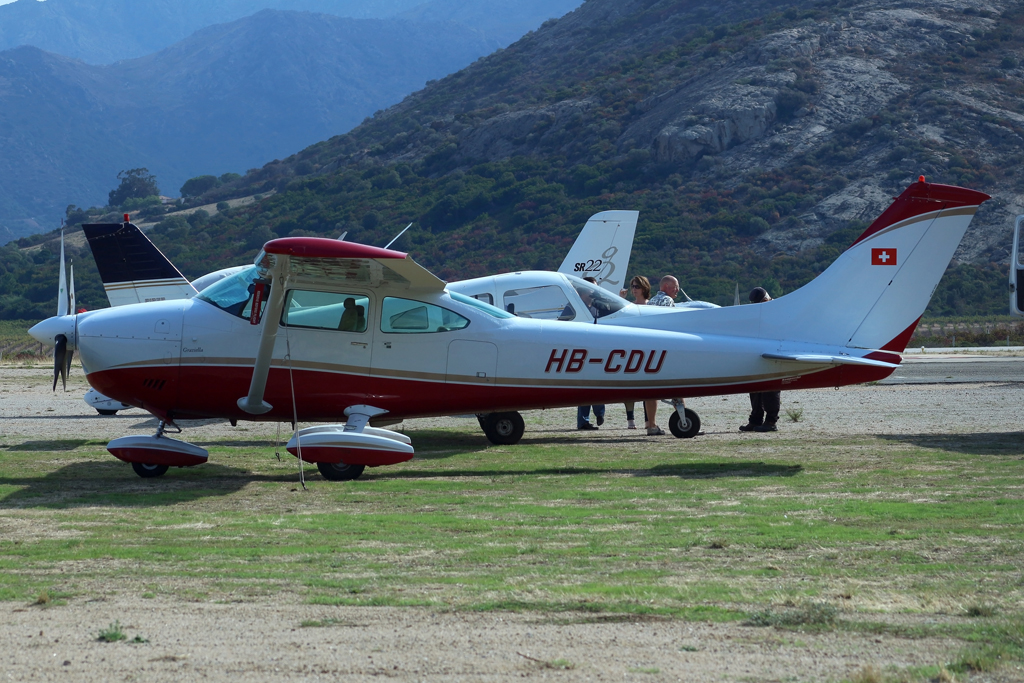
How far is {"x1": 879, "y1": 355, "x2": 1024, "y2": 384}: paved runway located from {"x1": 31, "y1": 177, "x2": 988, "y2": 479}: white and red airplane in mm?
10067

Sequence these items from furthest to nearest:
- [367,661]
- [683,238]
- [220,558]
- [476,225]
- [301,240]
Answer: [476,225], [683,238], [301,240], [220,558], [367,661]

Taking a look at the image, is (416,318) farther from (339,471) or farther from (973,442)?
(973,442)

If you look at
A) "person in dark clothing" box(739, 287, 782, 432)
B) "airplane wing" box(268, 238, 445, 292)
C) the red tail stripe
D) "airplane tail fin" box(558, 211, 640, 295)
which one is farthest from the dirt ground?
"airplane tail fin" box(558, 211, 640, 295)

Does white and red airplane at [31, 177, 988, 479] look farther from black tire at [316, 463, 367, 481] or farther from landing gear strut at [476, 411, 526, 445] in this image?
landing gear strut at [476, 411, 526, 445]

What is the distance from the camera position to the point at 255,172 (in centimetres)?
13288

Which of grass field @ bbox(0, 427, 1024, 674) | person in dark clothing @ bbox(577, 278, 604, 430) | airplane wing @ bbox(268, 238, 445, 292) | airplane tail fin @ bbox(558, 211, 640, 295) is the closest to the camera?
grass field @ bbox(0, 427, 1024, 674)

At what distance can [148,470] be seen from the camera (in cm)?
966

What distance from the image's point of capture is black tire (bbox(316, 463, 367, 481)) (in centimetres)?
946

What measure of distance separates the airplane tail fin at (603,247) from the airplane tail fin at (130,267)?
30.4 feet

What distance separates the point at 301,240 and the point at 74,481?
10.7 feet

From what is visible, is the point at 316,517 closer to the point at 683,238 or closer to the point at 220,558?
the point at 220,558

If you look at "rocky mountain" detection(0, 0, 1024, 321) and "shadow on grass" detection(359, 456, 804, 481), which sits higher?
"rocky mountain" detection(0, 0, 1024, 321)

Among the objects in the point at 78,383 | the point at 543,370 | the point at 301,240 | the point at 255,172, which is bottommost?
the point at 78,383

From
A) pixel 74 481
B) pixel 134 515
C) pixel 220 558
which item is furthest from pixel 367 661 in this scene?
pixel 74 481
